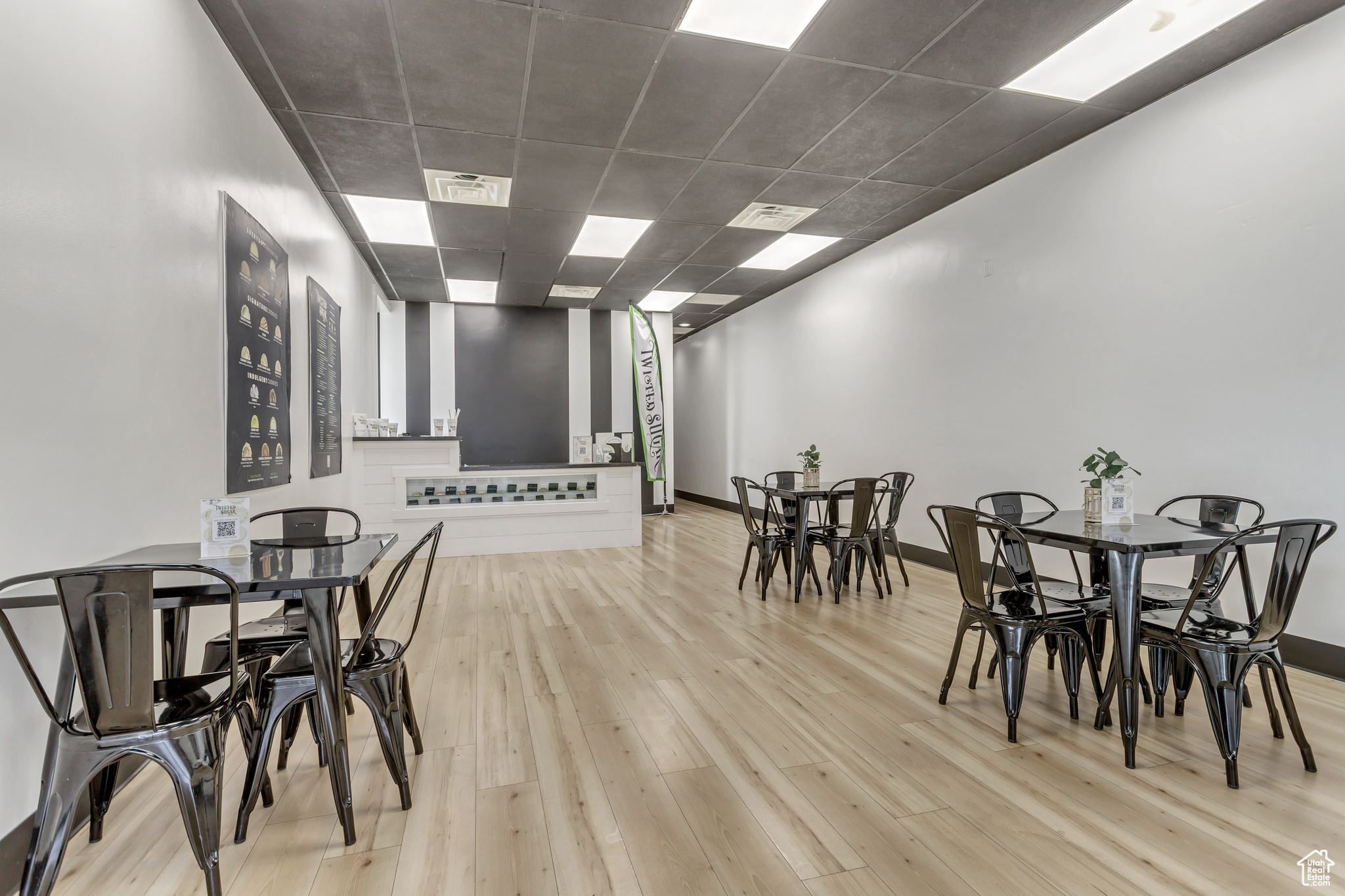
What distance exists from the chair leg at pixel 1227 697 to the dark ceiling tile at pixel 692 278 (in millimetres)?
6150

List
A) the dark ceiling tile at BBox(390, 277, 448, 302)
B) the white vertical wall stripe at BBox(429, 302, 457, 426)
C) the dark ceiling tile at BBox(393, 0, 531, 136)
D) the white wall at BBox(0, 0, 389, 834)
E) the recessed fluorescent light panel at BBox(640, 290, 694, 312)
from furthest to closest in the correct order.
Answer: the white vertical wall stripe at BBox(429, 302, 457, 426), the recessed fluorescent light panel at BBox(640, 290, 694, 312), the dark ceiling tile at BBox(390, 277, 448, 302), the dark ceiling tile at BBox(393, 0, 531, 136), the white wall at BBox(0, 0, 389, 834)

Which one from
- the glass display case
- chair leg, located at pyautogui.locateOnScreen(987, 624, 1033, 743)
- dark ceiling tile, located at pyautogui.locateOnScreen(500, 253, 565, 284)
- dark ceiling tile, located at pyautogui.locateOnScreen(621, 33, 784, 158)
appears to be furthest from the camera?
dark ceiling tile, located at pyautogui.locateOnScreen(500, 253, 565, 284)

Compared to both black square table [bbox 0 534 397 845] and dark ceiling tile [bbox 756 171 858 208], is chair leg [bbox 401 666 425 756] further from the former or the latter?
dark ceiling tile [bbox 756 171 858 208]

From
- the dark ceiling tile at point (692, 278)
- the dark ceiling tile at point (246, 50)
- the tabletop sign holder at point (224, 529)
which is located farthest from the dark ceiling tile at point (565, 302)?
the tabletop sign holder at point (224, 529)

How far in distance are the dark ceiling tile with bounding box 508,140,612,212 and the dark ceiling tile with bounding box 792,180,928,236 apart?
2.03m

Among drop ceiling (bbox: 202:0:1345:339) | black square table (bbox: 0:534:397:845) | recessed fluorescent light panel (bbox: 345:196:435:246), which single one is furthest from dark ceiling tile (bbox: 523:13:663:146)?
black square table (bbox: 0:534:397:845)

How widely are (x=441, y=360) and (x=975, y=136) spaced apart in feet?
23.7

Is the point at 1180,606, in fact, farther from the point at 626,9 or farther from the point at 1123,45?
the point at 626,9

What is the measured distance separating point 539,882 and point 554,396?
8.24 metres

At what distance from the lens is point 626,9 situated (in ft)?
9.96

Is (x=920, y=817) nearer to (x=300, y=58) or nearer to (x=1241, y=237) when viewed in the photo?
(x=1241, y=237)

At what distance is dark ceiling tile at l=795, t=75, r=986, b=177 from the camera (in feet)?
12.3

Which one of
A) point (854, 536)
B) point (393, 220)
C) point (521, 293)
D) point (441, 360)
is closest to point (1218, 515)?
point (854, 536)

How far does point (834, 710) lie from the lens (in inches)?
110
